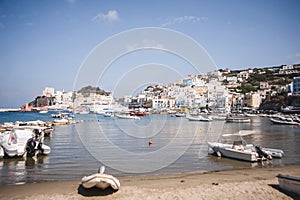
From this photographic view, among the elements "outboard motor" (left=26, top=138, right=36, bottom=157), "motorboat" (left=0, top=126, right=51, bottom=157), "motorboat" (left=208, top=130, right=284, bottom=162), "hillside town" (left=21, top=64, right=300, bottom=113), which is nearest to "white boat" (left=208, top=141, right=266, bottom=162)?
"motorboat" (left=208, top=130, right=284, bottom=162)

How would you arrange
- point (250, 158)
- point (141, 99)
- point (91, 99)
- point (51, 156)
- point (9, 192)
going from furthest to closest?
point (141, 99)
point (91, 99)
point (51, 156)
point (250, 158)
point (9, 192)

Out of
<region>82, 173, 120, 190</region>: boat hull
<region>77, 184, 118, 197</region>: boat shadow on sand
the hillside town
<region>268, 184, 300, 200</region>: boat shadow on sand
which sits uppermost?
the hillside town

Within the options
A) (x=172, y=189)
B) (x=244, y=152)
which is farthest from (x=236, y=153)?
(x=172, y=189)

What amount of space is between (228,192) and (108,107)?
309 feet

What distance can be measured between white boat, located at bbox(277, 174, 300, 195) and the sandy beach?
0.60 ft

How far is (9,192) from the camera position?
10.1 m

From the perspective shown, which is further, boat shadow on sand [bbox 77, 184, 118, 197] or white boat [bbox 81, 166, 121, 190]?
boat shadow on sand [bbox 77, 184, 118, 197]

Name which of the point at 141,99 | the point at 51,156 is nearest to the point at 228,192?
the point at 51,156

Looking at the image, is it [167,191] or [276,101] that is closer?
[167,191]

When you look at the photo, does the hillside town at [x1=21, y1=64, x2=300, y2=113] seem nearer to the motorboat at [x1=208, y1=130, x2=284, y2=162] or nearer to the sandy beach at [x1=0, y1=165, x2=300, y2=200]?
the motorboat at [x1=208, y1=130, x2=284, y2=162]

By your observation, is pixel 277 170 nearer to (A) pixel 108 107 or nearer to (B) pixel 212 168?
(B) pixel 212 168

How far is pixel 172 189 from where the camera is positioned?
1003 cm

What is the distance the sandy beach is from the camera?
9.26 metres

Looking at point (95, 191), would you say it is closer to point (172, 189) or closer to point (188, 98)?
point (172, 189)
